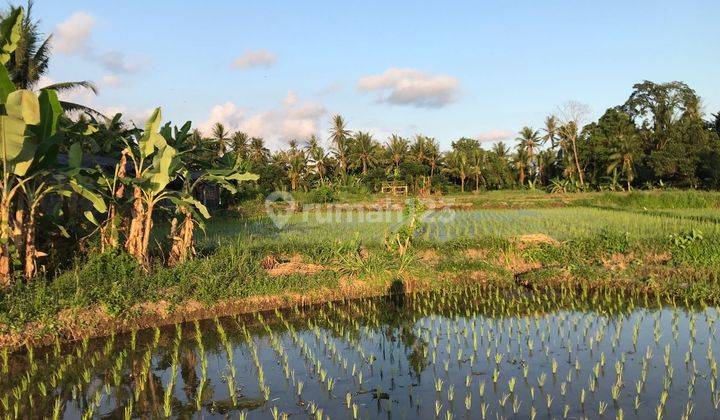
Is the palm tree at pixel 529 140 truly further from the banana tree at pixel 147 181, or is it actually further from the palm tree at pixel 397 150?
the banana tree at pixel 147 181

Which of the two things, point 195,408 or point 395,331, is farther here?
point 395,331

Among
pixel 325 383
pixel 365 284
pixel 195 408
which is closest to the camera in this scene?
pixel 195 408

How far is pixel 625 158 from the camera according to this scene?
37.9 meters

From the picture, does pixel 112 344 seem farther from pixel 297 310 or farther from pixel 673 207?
pixel 673 207

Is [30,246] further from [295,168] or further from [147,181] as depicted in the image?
[295,168]

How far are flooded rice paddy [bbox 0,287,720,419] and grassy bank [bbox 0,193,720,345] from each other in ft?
1.35

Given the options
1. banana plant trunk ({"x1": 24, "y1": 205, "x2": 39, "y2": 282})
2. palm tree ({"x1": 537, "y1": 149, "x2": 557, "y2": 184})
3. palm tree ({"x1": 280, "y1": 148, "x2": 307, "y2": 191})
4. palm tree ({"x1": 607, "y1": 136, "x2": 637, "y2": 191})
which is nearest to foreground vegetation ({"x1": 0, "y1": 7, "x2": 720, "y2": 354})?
banana plant trunk ({"x1": 24, "y1": 205, "x2": 39, "y2": 282})

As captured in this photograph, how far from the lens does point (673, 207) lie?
2378 cm

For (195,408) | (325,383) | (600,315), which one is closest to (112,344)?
(195,408)

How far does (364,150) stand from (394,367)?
43.2 meters

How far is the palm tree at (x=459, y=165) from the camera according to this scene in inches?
1807

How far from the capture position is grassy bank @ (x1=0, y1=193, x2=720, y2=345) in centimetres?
730

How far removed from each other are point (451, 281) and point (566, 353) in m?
4.16

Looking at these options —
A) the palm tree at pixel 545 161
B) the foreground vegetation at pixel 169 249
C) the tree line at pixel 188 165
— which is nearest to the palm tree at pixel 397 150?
the tree line at pixel 188 165
